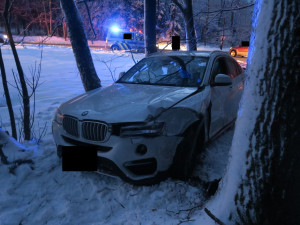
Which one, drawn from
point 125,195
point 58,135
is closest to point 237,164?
point 125,195

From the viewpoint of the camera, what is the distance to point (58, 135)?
2.79m

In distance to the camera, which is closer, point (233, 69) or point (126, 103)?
Answer: point (126, 103)

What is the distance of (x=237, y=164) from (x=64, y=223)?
1658mm

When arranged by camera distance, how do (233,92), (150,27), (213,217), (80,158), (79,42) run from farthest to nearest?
(150,27) → (79,42) → (233,92) → (80,158) → (213,217)

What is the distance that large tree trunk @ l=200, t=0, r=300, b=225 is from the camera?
4.57 ft

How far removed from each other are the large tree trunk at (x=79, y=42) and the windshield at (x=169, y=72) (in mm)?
1492

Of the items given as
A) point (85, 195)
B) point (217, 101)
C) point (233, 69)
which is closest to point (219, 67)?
point (233, 69)

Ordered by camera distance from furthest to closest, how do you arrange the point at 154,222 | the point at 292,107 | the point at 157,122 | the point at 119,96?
the point at 119,96
the point at 157,122
the point at 154,222
the point at 292,107

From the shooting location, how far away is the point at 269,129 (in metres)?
1.48

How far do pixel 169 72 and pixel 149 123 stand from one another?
1476 millimetres

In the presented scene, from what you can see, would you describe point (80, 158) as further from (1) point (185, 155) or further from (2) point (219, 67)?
(2) point (219, 67)

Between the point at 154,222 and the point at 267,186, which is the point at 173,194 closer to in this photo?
the point at 154,222

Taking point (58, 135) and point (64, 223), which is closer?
point (64, 223)

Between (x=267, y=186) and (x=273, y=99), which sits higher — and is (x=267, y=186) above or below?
below
